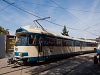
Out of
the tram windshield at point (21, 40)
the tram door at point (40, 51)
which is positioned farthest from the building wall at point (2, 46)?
the tram door at point (40, 51)

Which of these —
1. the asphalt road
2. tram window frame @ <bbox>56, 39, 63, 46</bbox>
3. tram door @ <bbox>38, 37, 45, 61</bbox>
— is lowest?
the asphalt road

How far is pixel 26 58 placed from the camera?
13.4 m

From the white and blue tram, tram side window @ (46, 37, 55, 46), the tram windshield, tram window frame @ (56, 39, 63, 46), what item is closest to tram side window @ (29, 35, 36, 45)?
the white and blue tram

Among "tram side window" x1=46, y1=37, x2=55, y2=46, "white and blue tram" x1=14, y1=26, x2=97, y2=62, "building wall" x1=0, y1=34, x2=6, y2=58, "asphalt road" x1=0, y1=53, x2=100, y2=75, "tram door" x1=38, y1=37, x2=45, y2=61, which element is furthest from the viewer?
"building wall" x1=0, y1=34, x2=6, y2=58

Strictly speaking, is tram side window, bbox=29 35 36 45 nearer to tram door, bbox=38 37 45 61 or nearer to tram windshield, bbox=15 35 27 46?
tram windshield, bbox=15 35 27 46

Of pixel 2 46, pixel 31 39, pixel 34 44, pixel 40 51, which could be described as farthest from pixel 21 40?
pixel 2 46

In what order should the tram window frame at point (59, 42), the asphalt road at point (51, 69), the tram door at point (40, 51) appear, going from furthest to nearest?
the tram window frame at point (59, 42)
the tram door at point (40, 51)
the asphalt road at point (51, 69)

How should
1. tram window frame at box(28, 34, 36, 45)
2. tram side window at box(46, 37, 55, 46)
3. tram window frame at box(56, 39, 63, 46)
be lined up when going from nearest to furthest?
tram window frame at box(28, 34, 36, 45)
tram side window at box(46, 37, 55, 46)
tram window frame at box(56, 39, 63, 46)

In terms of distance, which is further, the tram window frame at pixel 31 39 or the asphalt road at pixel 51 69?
the tram window frame at pixel 31 39

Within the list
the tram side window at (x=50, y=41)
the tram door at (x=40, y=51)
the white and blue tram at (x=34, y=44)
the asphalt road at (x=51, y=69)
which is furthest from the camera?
the tram side window at (x=50, y=41)

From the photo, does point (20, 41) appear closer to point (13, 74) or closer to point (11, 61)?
point (11, 61)

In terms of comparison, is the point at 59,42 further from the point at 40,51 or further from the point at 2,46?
the point at 2,46

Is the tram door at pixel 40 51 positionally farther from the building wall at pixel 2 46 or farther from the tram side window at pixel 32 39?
the building wall at pixel 2 46

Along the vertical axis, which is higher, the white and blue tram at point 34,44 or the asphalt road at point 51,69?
the white and blue tram at point 34,44
